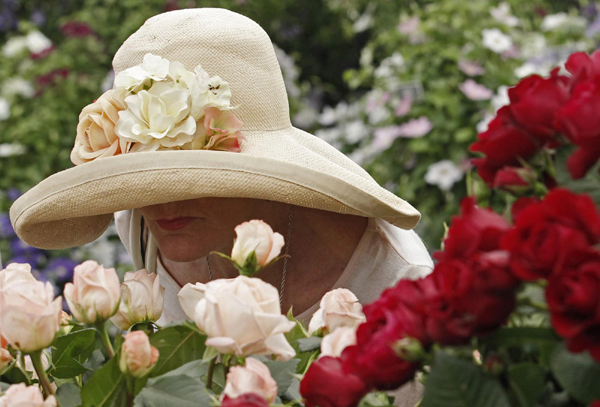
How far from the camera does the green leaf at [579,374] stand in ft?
1.44

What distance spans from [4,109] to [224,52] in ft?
9.92

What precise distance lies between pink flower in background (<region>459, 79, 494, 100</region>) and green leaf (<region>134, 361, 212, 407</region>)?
9.16 ft

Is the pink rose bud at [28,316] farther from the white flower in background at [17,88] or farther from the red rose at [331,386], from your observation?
the white flower in background at [17,88]

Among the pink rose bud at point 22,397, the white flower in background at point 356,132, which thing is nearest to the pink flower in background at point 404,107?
the white flower in background at point 356,132

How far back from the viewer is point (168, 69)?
1.15 metres

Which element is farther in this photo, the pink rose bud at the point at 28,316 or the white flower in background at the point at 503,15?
the white flower in background at the point at 503,15

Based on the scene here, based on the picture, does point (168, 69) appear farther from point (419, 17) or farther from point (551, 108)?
point (419, 17)

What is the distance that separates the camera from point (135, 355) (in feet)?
1.96

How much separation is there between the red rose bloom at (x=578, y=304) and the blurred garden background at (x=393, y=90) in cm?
241

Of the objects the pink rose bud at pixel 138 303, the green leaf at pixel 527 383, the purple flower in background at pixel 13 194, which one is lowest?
the purple flower in background at pixel 13 194

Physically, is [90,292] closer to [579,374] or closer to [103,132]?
[579,374]

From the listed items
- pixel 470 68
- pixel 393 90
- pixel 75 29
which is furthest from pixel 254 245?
pixel 75 29

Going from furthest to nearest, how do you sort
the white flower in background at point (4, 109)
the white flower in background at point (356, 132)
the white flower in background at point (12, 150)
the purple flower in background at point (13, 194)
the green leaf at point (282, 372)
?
the white flower in background at point (356, 132)
the white flower in background at point (4, 109)
the white flower in background at point (12, 150)
the purple flower in background at point (13, 194)
the green leaf at point (282, 372)

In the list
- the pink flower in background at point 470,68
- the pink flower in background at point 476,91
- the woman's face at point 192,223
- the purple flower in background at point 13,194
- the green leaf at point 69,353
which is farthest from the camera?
the purple flower in background at point 13,194
